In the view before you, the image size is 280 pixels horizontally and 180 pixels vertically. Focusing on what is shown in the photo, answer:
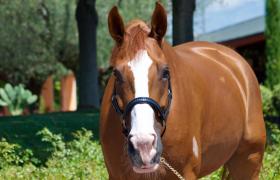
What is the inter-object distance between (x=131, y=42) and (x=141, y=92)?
352 millimetres

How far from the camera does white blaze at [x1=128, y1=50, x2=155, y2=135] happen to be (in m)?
3.37

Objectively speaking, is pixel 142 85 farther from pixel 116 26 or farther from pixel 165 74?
pixel 116 26

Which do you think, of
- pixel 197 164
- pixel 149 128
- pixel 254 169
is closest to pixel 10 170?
pixel 254 169

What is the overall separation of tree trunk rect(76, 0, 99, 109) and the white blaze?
13.5 m

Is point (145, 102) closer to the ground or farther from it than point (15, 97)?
farther from it

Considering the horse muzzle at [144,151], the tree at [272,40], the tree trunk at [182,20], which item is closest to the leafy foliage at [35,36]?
the tree at [272,40]

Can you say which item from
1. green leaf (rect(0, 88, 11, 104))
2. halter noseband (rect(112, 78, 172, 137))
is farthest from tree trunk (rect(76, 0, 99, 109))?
halter noseband (rect(112, 78, 172, 137))

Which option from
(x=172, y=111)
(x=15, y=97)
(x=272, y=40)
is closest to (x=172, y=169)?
(x=172, y=111)

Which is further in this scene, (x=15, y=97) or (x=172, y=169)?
(x=15, y=97)

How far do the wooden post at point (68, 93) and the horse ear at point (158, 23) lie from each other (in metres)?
30.6

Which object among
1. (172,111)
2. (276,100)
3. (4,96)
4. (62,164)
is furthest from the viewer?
(4,96)

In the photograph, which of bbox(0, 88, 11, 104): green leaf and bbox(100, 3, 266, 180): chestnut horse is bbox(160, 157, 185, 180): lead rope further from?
bbox(0, 88, 11, 104): green leaf

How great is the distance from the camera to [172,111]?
3.93 meters

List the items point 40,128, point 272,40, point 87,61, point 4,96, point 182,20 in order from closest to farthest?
point 40,128
point 182,20
point 87,61
point 272,40
point 4,96
